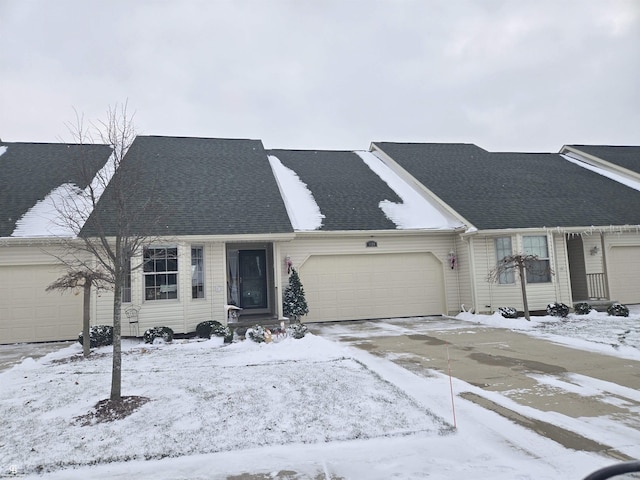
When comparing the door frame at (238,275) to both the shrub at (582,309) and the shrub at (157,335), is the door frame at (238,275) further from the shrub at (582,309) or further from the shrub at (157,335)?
the shrub at (582,309)

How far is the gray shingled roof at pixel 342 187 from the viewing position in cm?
1400

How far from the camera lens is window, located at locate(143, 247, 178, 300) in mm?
11492

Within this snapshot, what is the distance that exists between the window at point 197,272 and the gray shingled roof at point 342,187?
13.1 ft

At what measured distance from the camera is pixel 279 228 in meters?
12.1

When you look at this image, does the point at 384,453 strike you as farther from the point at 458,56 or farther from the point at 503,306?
the point at 458,56

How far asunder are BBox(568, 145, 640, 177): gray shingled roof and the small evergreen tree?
663 inches

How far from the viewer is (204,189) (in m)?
Answer: 13.4

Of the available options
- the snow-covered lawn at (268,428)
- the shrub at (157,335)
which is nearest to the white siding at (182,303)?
the shrub at (157,335)

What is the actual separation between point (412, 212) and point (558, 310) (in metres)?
5.71

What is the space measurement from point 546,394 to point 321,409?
10.3 ft

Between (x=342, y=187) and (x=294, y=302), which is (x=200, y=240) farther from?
(x=342, y=187)

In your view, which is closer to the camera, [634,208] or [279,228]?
[279,228]

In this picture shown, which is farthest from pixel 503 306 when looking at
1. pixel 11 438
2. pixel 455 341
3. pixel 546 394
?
pixel 11 438

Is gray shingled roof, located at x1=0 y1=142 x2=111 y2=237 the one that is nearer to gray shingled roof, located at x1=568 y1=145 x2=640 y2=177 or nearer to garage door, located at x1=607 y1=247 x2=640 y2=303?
garage door, located at x1=607 y1=247 x2=640 y2=303
